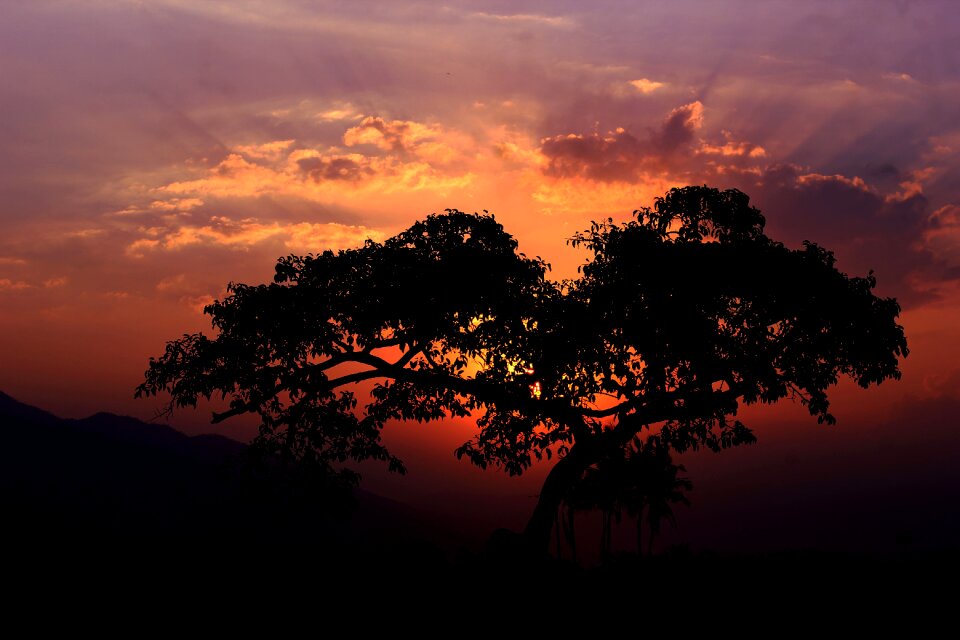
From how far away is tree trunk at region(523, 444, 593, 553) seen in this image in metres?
26.4

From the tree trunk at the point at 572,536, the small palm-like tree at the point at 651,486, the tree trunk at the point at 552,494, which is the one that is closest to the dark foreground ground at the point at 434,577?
the tree trunk at the point at 552,494

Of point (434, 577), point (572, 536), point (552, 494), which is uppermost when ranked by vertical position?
point (552, 494)

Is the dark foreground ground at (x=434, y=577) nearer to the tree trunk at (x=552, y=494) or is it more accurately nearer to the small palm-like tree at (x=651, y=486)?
the tree trunk at (x=552, y=494)

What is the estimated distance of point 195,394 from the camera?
84.1 ft

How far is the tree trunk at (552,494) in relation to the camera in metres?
26.4

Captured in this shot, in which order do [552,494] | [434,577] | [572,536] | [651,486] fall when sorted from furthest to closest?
1. [651,486]
2. [572,536]
3. [552,494]
4. [434,577]

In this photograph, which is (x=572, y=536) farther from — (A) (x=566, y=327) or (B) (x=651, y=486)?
(A) (x=566, y=327)

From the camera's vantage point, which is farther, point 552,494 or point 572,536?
point 572,536

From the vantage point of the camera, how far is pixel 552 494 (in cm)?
2680

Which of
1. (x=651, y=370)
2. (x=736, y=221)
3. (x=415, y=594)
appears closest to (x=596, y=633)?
(x=415, y=594)

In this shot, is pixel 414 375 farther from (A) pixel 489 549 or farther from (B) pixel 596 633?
(B) pixel 596 633

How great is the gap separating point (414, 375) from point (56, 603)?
1226cm

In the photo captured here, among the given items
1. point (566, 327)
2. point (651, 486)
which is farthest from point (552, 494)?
point (651, 486)

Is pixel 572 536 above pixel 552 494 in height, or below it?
below
